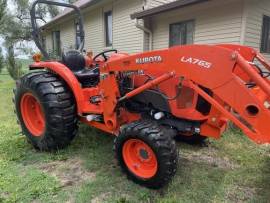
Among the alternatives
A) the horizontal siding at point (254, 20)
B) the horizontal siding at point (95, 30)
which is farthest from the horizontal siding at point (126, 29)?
the horizontal siding at point (254, 20)

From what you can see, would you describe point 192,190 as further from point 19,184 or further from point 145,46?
point 145,46

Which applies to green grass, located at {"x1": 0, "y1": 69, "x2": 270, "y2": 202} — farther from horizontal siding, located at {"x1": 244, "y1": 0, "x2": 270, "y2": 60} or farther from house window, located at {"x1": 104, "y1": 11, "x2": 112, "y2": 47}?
house window, located at {"x1": 104, "y1": 11, "x2": 112, "y2": 47}

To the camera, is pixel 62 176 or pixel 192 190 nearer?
pixel 192 190

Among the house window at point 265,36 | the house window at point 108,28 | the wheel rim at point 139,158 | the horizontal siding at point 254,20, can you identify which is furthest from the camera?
the house window at point 108,28

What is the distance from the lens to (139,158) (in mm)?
3008

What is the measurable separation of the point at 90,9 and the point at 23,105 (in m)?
9.71

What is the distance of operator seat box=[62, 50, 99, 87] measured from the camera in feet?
12.7

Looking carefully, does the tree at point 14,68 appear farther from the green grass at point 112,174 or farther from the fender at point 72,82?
A: the fender at point 72,82

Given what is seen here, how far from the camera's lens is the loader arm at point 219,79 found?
2254 mm

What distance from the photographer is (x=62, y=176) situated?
321 cm

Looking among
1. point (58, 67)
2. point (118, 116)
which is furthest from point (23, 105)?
point (118, 116)

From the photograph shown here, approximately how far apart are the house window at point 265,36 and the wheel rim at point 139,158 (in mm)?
6659

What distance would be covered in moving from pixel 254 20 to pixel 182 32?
2.18 m

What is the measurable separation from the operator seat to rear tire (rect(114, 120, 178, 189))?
128cm
